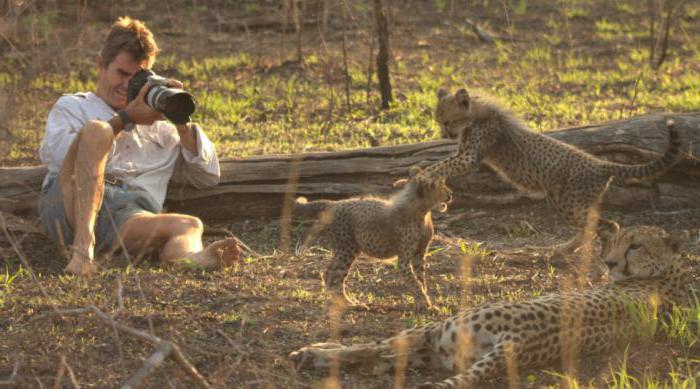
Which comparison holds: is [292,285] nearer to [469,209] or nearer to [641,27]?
[469,209]

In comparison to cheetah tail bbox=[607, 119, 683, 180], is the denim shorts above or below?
below

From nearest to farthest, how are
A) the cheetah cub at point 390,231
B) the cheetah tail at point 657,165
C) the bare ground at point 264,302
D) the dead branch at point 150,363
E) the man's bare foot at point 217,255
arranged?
the dead branch at point 150,363, the bare ground at point 264,302, the cheetah cub at point 390,231, the man's bare foot at point 217,255, the cheetah tail at point 657,165

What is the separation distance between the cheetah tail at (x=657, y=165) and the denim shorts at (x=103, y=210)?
8.39 ft

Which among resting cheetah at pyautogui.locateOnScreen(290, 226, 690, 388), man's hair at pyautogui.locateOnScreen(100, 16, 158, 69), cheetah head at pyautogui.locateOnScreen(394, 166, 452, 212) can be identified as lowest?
resting cheetah at pyautogui.locateOnScreen(290, 226, 690, 388)

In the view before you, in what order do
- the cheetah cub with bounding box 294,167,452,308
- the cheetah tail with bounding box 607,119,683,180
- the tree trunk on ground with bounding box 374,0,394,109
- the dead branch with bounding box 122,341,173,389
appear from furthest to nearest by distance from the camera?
the tree trunk on ground with bounding box 374,0,394,109 < the cheetah tail with bounding box 607,119,683,180 < the cheetah cub with bounding box 294,167,452,308 < the dead branch with bounding box 122,341,173,389

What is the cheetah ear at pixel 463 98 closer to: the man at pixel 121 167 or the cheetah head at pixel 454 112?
the cheetah head at pixel 454 112

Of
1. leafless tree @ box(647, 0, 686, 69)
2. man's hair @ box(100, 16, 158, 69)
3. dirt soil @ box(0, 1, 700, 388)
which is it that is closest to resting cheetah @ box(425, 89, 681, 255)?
dirt soil @ box(0, 1, 700, 388)

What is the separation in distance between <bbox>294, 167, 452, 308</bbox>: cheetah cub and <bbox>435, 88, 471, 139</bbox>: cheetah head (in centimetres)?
136

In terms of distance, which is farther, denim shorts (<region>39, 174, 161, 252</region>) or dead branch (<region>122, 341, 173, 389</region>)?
denim shorts (<region>39, 174, 161, 252</region>)

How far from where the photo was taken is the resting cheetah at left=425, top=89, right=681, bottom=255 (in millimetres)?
5994

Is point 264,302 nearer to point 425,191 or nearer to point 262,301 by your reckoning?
point 262,301

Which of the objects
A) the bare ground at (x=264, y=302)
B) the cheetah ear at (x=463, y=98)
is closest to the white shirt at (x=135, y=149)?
the bare ground at (x=264, y=302)

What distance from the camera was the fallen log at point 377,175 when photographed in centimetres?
677

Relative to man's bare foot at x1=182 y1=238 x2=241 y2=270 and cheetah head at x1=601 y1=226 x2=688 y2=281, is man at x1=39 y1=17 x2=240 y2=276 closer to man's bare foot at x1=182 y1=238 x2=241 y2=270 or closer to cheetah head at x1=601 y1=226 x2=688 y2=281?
man's bare foot at x1=182 y1=238 x2=241 y2=270
